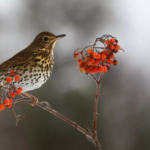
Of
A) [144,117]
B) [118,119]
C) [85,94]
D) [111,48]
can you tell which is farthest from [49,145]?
[111,48]

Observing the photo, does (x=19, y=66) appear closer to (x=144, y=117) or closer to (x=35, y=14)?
(x=35, y=14)

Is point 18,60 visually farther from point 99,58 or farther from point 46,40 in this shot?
point 99,58

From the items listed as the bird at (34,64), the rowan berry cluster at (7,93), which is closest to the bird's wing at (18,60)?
the bird at (34,64)

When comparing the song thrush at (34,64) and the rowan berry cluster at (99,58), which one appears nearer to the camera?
the rowan berry cluster at (99,58)

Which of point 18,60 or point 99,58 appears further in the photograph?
point 18,60

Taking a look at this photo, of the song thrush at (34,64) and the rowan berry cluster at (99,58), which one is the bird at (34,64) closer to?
the song thrush at (34,64)

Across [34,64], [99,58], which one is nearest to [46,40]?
[34,64]

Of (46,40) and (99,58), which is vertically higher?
(46,40)

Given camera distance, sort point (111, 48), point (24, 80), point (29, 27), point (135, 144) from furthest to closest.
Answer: point (135, 144) → point (29, 27) → point (24, 80) → point (111, 48)
